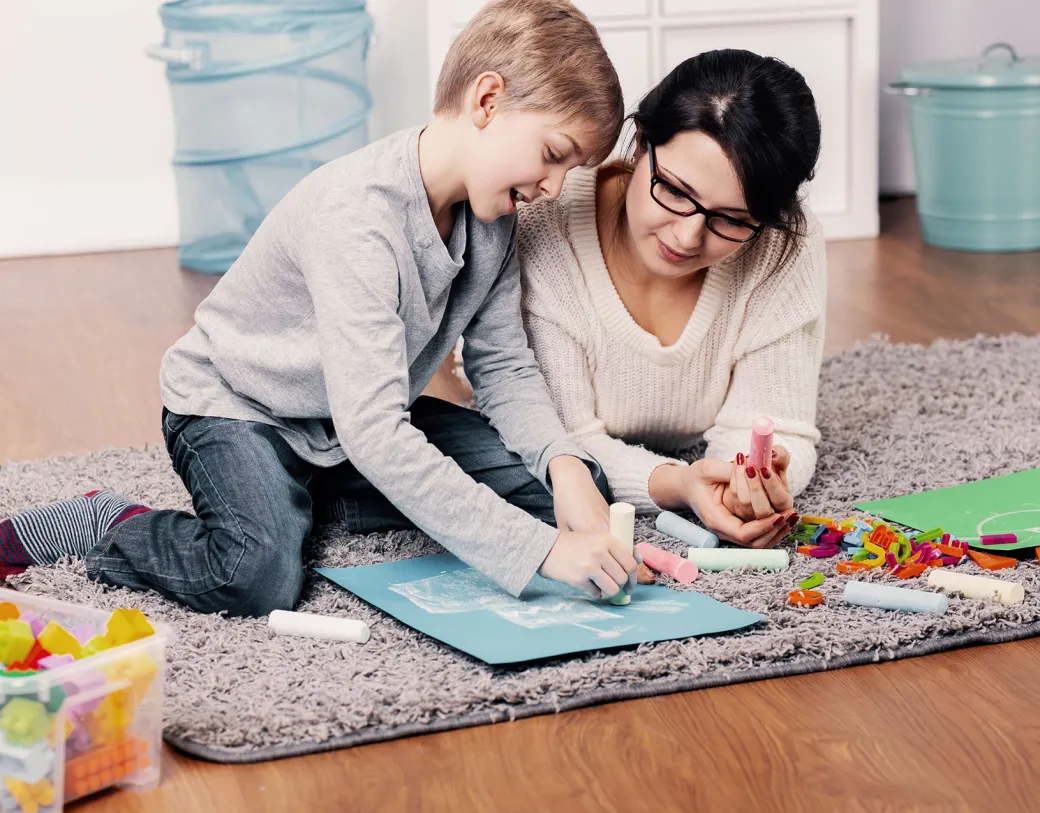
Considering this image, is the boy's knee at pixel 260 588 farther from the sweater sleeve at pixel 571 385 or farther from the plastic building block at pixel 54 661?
the sweater sleeve at pixel 571 385

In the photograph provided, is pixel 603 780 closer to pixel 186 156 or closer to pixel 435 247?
pixel 435 247

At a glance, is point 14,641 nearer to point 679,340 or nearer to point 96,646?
point 96,646

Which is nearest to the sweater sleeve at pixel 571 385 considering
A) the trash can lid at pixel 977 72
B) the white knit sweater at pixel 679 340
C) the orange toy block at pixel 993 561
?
the white knit sweater at pixel 679 340

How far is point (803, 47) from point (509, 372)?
1.68 meters

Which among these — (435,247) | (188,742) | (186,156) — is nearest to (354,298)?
(435,247)

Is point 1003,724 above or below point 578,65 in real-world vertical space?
below

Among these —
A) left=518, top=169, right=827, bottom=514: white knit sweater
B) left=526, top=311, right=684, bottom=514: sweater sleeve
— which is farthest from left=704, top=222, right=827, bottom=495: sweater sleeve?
left=526, top=311, right=684, bottom=514: sweater sleeve

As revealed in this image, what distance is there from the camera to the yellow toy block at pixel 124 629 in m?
0.86

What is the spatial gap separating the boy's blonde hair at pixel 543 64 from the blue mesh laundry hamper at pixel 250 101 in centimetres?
154

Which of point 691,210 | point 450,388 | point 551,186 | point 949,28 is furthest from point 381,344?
point 949,28

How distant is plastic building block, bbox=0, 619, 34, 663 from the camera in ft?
2.72

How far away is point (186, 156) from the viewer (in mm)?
2670

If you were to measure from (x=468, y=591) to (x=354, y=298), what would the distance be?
0.88 feet

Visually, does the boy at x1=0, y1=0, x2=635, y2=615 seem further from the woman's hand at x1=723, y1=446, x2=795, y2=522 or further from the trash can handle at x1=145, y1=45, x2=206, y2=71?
the trash can handle at x1=145, y1=45, x2=206, y2=71
